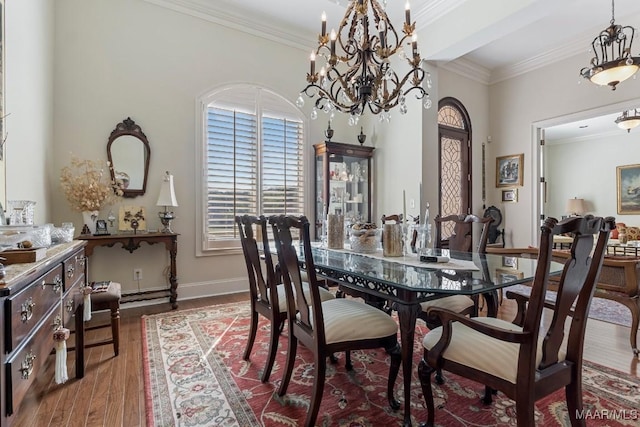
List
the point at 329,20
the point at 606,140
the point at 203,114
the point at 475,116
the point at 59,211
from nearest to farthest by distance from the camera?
the point at 59,211
the point at 203,114
the point at 329,20
the point at 475,116
the point at 606,140

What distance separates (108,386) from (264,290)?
3.52ft

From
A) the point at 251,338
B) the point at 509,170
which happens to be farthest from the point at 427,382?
the point at 509,170

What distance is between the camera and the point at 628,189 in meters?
7.38

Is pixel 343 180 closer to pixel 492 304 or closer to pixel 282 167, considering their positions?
pixel 282 167

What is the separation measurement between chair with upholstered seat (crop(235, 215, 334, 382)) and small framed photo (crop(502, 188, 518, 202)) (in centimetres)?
457

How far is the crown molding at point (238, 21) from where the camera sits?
3.86 meters

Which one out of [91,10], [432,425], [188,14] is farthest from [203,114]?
[432,425]

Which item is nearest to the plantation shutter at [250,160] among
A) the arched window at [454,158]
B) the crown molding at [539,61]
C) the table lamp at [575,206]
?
the arched window at [454,158]

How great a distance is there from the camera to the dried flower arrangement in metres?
3.16

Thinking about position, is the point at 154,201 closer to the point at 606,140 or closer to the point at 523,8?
the point at 523,8

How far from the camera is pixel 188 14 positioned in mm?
3906

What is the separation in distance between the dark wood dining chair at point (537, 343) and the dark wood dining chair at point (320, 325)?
25 centimetres

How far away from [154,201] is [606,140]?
9.96 m

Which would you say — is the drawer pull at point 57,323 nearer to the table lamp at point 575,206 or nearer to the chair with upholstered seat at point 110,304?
the chair with upholstered seat at point 110,304
